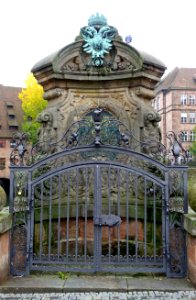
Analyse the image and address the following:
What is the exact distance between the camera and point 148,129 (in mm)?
7910

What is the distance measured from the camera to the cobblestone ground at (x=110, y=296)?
530 cm

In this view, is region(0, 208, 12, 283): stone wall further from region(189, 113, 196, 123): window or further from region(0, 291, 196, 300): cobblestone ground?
region(189, 113, 196, 123): window

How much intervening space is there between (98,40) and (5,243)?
414 cm

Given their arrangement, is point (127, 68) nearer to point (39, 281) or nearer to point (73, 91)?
point (73, 91)

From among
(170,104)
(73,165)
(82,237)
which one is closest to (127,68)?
(73,165)

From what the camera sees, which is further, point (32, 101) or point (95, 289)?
point (32, 101)

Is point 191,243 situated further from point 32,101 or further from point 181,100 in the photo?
point 181,100

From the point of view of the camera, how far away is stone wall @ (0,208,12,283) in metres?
5.77

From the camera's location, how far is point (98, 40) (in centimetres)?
781

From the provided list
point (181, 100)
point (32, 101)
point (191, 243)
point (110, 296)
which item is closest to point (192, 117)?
point (181, 100)

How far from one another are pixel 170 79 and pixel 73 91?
5436 centimetres

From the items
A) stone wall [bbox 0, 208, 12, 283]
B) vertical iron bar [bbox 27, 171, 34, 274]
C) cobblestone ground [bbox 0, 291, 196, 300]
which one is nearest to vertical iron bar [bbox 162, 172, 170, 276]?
cobblestone ground [bbox 0, 291, 196, 300]

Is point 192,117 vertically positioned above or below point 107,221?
above

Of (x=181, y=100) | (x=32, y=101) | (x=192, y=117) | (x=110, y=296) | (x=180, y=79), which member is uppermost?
(x=180, y=79)
